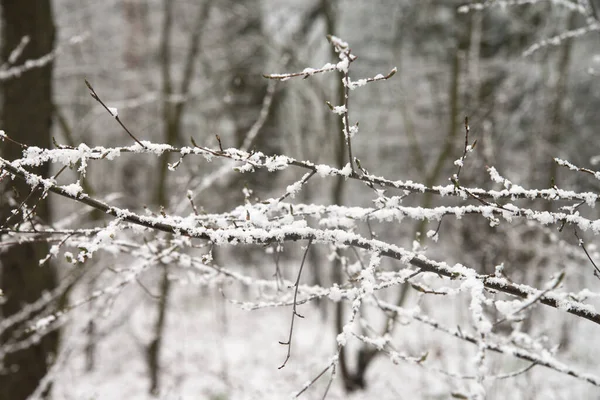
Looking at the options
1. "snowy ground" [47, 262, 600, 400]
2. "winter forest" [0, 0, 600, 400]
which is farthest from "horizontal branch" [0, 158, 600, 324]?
"snowy ground" [47, 262, 600, 400]

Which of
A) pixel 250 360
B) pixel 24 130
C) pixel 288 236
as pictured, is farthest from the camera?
pixel 250 360

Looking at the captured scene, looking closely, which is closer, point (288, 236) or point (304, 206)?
point (288, 236)

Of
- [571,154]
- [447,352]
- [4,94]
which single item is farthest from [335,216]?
[571,154]

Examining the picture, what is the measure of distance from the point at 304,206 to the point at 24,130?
3187 mm

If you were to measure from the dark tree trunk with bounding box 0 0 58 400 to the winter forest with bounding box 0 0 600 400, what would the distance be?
0.05 ft

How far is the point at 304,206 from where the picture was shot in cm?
146

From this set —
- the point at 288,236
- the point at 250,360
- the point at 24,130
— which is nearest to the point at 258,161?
the point at 288,236

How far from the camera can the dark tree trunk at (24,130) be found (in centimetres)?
360

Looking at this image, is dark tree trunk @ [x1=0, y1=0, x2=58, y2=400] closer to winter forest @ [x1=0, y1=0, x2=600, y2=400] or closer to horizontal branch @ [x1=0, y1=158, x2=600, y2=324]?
winter forest @ [x1=0, y1=0, x2=600, y2=400]

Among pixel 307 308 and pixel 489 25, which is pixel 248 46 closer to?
pixel 489 25

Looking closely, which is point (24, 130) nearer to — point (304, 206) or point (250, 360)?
point (304, 206)

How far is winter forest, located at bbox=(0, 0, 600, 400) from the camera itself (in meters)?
1.28

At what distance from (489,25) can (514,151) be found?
2.92 m

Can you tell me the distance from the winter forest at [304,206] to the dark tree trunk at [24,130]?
0.02m
